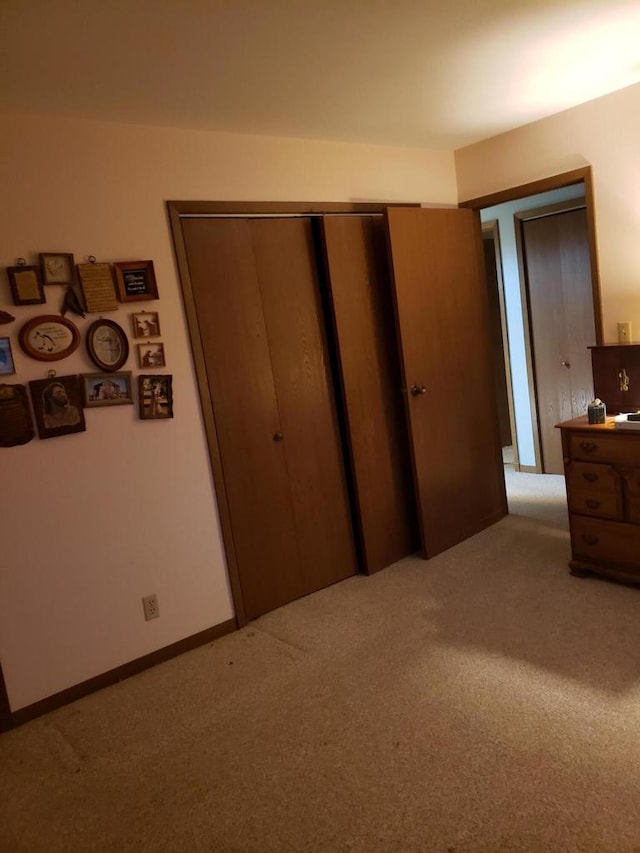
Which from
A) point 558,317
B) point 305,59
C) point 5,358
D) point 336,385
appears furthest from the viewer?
point 558,317

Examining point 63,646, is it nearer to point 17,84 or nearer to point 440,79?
point 17,84

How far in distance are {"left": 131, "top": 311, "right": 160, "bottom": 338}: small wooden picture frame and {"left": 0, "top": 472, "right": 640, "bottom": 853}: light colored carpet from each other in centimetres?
145

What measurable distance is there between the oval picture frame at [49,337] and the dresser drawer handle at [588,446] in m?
2.28

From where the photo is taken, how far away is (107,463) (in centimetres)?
249

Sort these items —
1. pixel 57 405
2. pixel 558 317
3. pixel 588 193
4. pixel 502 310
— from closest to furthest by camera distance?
pixel 57 405, pixel 588 193, pixel 558 317, pixel 502 310

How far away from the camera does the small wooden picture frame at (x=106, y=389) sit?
2414 millimetres

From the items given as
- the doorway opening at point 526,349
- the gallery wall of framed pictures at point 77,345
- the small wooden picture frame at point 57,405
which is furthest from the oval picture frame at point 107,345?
the doorway opening at point 526,349

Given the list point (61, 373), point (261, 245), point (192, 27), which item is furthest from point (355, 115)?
point (61, 373)

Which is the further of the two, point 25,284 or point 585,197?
point 585,197

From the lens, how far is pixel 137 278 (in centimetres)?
254

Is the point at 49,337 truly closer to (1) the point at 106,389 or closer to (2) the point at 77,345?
(2) the point at 77,345

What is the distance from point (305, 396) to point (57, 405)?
1213 millimetres

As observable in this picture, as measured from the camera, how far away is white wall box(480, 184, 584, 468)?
15.1 ft

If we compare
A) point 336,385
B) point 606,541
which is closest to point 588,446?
point 606,541
